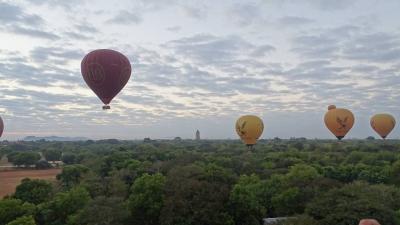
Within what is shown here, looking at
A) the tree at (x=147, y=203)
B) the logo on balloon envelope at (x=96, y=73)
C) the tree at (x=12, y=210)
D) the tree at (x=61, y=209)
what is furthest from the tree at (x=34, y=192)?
the logo on balloon envelope at (x=96, y=73)

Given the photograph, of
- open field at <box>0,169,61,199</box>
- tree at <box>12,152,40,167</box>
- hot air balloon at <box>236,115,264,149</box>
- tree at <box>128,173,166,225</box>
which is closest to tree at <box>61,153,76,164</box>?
tree at <box>12,152,40,167</box>

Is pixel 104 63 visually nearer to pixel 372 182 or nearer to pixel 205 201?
pixel 205 201

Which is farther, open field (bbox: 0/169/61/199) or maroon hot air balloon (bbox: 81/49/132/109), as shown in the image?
open field (bbox: 0/169/61/199)

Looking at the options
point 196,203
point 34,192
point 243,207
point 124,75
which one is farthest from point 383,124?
point 34,192

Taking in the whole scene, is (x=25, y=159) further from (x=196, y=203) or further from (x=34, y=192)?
(x=196, y=203)

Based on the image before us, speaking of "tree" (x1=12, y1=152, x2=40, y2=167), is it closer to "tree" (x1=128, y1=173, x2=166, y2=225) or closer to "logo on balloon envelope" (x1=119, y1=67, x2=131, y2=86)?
"tree" (x1=128, y1=173, x2=166, y2=225)

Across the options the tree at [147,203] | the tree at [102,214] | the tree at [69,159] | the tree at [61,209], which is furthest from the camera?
the tree at [69,159]

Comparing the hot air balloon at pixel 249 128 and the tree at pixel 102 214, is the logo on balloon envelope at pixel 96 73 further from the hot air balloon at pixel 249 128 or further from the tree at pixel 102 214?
the hot air balloon at pixel 249 128
